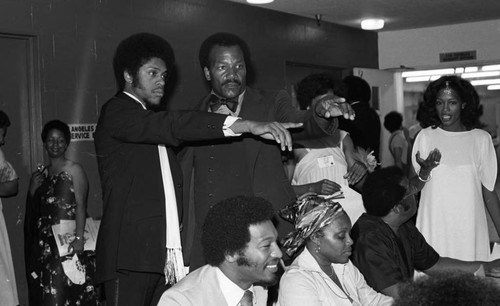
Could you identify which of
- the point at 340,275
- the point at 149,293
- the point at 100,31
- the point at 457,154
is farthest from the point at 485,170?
the point at 100,31

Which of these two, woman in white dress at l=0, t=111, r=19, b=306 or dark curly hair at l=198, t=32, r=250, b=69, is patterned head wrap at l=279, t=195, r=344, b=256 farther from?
woman in white dress at l=0, t=111, r=19, b=306

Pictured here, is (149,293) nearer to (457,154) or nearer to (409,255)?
(409,255)

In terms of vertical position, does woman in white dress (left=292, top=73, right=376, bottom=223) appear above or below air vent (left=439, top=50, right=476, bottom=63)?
below

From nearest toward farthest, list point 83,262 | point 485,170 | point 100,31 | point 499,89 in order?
point 485,170, point 83,262, point 100,31, point 499,89

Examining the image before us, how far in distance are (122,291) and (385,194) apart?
141 centimetres

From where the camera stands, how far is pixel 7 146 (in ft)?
18.1

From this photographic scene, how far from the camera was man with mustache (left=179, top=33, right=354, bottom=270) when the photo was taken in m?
3.04

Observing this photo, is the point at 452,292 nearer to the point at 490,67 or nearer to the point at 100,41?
the point at 100,41

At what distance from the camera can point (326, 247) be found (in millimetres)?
3131

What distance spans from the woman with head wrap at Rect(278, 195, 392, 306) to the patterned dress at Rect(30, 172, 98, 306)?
2176 millimetres

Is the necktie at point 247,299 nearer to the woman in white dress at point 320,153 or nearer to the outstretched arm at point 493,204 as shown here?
the woman in white dress at point 320,153

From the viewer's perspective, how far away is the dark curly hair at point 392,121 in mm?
9711

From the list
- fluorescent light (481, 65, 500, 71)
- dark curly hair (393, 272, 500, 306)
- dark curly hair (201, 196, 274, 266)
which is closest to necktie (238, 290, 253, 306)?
dark curly hair (201, 196, 274, 266)

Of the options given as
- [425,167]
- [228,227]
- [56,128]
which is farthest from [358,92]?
[228,227]
